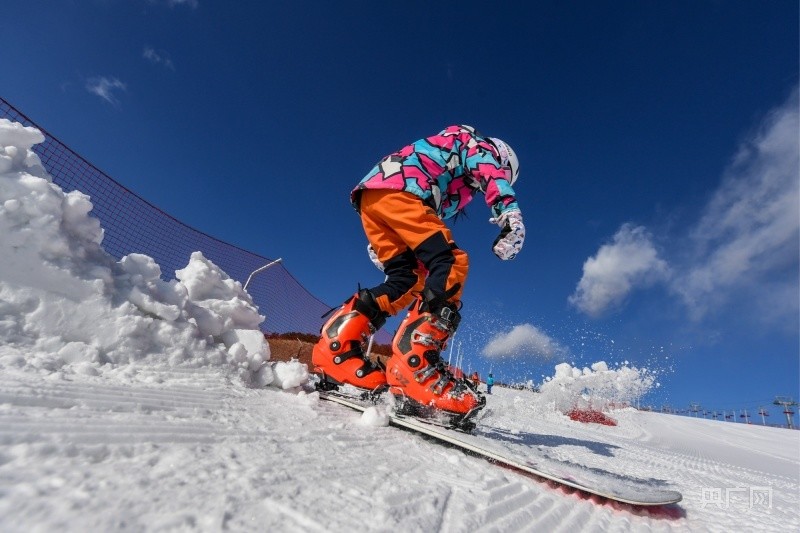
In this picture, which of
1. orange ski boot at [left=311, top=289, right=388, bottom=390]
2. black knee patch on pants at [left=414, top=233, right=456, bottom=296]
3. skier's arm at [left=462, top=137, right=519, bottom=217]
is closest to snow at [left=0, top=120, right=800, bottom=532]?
orange ski boot at [left=311, top=289, right=388, bottom=390]

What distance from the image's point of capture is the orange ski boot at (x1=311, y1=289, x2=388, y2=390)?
2.14 m

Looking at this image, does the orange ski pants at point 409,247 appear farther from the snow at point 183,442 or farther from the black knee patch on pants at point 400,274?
the snow at point 183,442

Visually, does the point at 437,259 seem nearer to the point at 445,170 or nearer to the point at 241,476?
the point at 445,170

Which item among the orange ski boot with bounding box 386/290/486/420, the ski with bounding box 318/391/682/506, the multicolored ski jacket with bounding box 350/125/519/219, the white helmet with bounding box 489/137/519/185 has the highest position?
the white helmet with bounding box 489/137/519/185

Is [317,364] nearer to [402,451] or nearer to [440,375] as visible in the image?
[440,375]

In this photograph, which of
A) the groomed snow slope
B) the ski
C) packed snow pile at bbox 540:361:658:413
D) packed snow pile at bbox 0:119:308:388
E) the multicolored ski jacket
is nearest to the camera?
the groomed snow slope

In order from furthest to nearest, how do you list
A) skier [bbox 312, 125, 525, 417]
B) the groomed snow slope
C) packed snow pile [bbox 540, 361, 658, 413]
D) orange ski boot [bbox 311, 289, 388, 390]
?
1. packed snow pile [bbox 540, 361, 658, 413]
2. orange ski boot [bbox 311, 289, 388, 390]
3. skier [bbox 312, 125, 525, 417]
4. the groomed snow slope

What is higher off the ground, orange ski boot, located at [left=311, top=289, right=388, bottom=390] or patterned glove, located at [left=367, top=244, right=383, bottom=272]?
patterned glove, located at [left=367, top=244, right=383, bottom=272]

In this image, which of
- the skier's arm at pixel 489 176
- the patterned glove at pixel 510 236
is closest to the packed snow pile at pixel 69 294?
the patterned glove at pixel 510 236

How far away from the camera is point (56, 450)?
2.13 ft

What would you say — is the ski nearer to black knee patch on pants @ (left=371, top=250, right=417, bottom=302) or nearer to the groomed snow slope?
the groomed snow slope

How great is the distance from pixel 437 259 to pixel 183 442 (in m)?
1.43

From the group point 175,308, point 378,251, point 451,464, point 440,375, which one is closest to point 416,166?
point 378,251

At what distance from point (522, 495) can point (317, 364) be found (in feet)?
4.92
